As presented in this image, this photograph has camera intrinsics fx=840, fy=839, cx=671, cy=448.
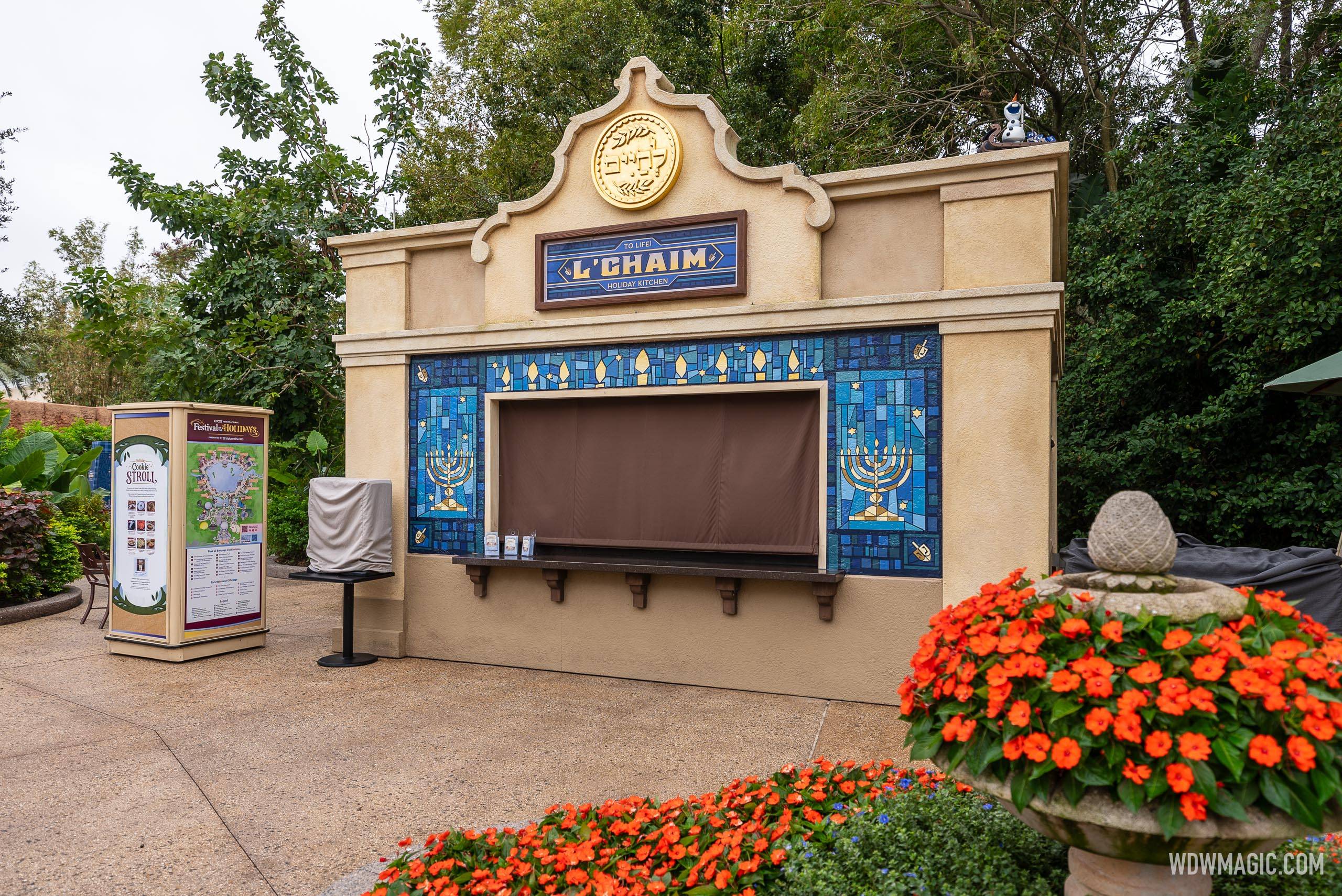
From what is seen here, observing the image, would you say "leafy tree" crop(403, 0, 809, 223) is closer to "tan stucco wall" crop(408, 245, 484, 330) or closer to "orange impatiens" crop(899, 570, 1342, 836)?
"tan stucco wall" crop(408, 245, 484, 330)

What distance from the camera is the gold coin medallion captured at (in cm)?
726

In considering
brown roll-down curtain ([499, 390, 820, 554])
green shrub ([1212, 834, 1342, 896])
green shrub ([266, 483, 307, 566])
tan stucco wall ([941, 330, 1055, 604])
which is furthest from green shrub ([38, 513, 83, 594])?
green shrub ([1212, 834, 1342, 896])

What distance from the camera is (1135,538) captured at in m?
2.76

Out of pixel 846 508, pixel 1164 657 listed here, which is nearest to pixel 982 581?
pixel 846 508

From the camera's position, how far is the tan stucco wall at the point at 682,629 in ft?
21.4

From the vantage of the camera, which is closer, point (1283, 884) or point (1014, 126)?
point (1283, 884)

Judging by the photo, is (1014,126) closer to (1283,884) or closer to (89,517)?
(1283,884)

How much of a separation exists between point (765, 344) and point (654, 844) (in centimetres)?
423

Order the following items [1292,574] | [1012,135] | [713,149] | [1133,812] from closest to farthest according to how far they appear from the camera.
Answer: [1133,812], [1292,574], [1012,135], [713,149]

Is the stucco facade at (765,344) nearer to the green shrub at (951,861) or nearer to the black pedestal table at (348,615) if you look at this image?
the black pedestal table at (348,615)

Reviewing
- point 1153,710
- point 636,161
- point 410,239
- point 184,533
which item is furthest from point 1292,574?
point 184,533

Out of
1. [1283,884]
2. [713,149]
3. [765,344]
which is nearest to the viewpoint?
[1283,884]

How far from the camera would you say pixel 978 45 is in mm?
11430

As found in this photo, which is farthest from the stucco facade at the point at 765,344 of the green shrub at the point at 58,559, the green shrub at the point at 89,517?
the green shrub at the point at 89,517
